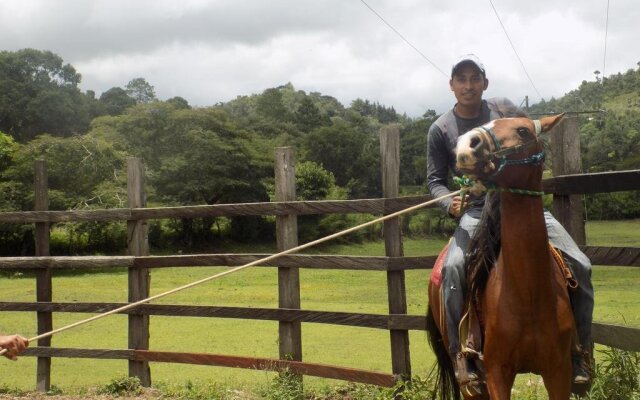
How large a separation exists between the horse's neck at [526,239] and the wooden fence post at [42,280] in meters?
5.62

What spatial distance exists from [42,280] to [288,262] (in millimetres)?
3063

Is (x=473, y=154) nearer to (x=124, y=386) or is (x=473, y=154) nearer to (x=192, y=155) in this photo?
(x=124, y=386)

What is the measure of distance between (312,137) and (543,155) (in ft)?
123

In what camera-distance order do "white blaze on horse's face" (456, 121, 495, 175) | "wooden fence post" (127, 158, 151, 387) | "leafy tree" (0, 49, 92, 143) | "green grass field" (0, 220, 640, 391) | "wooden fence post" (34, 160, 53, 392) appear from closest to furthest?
"white blaze on horse's face" (456, 121, 495, 175), "wooden fence post" (127, 158, 151, 387), "wooden fence post" (34, 160, 53, 392), "green grass field" (0, 220, 640, 391), "leafy tree" (0, 49, 92, 143)

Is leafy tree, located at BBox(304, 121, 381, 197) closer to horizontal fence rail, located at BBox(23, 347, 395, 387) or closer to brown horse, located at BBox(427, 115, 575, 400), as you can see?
horizontal fence rail, located at BBox(23, 347, 395, 387)

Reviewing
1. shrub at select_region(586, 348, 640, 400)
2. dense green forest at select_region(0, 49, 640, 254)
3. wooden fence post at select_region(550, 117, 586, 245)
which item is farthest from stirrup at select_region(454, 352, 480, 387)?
dense green forest at select_region(0, 49, 640, 254)

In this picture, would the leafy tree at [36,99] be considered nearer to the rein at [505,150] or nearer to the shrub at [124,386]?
the shrub at [124,386]

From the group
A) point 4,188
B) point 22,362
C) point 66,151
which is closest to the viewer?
point 22,362

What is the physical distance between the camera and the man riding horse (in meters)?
3.55

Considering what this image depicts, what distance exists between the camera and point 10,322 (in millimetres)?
13734

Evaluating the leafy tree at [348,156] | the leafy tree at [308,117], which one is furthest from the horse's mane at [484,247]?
the leafy tree at [308,117]

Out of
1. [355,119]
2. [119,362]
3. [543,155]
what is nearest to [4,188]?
[119,362]

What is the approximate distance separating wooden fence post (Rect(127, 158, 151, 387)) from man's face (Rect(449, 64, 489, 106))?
3.95 m

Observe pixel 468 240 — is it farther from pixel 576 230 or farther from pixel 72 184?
pixel 72 184
